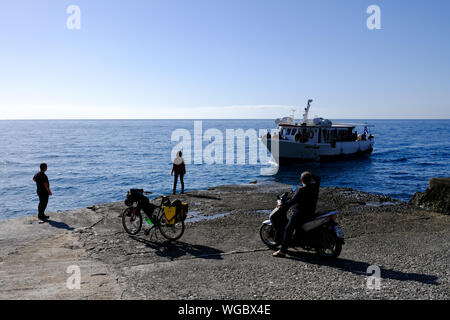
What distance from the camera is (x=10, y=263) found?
6.70 m

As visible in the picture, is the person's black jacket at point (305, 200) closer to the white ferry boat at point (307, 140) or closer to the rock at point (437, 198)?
the rock at point (437, 198)

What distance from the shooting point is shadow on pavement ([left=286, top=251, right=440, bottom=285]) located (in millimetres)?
5957

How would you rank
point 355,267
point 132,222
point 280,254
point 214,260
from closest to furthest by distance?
point 355,267
point 214,260
point 280,254
point 132,222

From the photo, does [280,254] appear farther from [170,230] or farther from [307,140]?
[307,140]

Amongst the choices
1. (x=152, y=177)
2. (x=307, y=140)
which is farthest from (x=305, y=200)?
(x=307, y=140)

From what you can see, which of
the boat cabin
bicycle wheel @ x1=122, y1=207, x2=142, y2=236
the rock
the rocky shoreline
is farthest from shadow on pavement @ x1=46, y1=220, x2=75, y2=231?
the boat cabin

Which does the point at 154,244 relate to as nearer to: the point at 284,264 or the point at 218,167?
the point at 284,264

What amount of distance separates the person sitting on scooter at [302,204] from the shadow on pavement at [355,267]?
1.45 ft

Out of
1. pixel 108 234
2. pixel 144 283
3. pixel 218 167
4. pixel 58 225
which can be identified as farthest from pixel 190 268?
pixel 218 167

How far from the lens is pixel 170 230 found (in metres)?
8.32

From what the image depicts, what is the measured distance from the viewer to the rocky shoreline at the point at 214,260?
545 cm

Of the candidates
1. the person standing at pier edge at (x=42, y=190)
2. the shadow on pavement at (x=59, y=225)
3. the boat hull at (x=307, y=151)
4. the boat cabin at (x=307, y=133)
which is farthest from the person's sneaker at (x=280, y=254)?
Result: the boat cabin at (x=307, y=133)

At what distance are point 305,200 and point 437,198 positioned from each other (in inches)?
279

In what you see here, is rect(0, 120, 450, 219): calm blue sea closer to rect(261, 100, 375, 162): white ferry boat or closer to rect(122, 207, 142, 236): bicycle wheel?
rect(261, 100, 375, 162): white ferry boat
